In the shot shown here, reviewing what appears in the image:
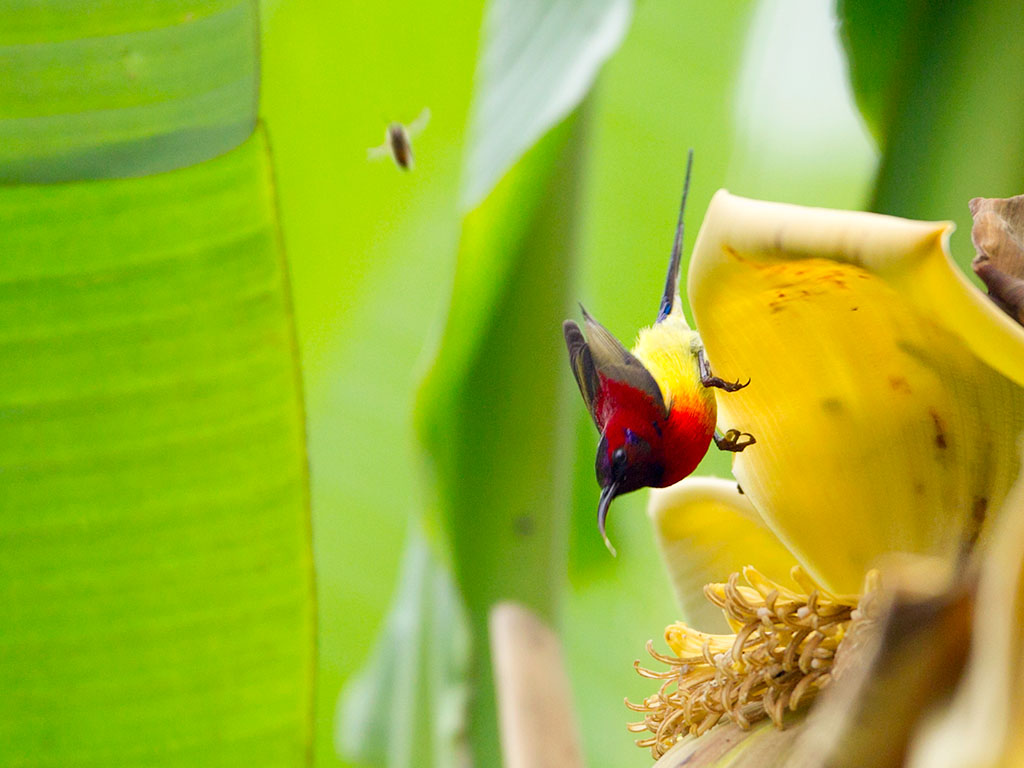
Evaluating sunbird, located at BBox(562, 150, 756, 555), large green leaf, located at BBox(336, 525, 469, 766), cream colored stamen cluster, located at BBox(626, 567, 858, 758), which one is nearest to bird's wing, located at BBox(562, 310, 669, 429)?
sunbird, located at BBox(562, 150, 756, 555)

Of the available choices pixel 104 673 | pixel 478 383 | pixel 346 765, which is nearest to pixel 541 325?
pixel 478 383

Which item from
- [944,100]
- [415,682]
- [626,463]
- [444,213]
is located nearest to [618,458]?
[626,463]

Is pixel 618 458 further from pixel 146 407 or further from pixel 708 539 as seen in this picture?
pixel 146 407

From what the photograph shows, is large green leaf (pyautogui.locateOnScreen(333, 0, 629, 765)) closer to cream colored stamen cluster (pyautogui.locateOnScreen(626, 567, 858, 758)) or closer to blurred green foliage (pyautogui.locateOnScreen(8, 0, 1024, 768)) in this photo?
blurred green foliage (pyautogui.locateOnScreen(8, 0, 1024, 768))

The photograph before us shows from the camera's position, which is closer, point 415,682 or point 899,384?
point 899,384

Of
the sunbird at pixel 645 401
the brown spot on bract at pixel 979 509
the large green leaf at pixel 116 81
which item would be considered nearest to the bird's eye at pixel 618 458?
the sunbird at pixel 645 401

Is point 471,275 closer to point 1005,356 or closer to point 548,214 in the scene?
point 548,214

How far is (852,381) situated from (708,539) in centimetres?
12

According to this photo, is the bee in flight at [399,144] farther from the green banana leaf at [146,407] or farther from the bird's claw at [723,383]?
the bird's claw at [723,383]

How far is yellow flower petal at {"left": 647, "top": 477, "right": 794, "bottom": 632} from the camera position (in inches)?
13.6

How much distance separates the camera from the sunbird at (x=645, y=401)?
24 centimetres

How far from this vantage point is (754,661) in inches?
11.5

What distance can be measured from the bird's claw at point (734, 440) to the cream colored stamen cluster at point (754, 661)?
5cm

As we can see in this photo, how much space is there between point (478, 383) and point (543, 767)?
0.18 meters
